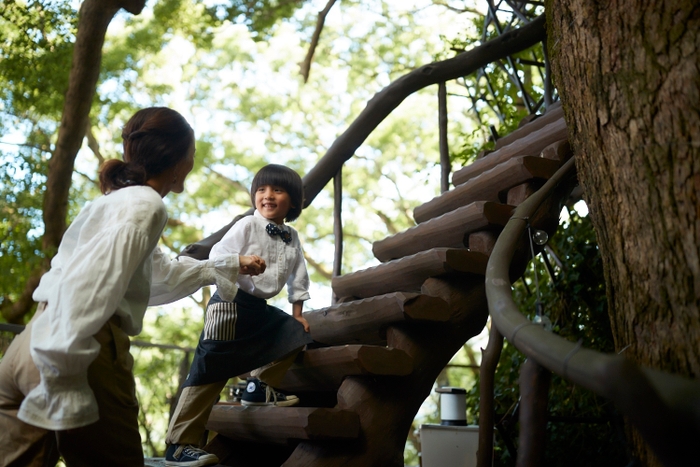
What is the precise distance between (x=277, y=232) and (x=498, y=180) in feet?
3.55

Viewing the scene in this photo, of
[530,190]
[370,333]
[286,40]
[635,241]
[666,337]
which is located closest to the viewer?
[666,337]

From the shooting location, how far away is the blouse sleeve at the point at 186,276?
198cm

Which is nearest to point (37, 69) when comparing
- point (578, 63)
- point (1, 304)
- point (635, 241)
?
point (1, 304)

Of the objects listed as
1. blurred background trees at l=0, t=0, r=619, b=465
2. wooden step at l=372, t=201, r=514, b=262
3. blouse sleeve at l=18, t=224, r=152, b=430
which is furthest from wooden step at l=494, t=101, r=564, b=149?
blurred background trees at l=0, t=0, r=619, b=465

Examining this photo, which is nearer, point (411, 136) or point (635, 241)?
point (635, 241)

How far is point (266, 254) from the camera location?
2.93m

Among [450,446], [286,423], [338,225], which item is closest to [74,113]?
[338,225]

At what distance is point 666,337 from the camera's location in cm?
152

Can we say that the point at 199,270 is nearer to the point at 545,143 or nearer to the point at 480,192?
the point at 480,192

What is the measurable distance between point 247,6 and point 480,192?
4.64m

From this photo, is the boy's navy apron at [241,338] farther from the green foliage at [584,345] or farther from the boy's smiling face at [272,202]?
the green foliage at [584,345]

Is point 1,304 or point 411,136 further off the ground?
point 411,136

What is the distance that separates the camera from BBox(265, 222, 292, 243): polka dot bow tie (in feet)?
9.72

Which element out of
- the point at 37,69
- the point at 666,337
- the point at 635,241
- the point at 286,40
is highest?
the point at 286,40
